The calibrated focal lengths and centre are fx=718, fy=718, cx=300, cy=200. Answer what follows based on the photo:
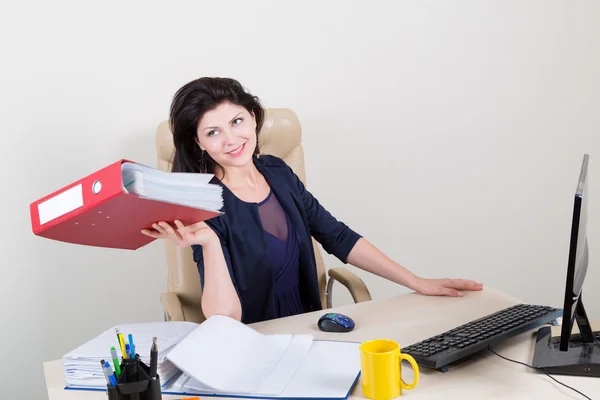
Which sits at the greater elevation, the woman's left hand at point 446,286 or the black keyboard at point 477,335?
the woman's left hand at point 446,286

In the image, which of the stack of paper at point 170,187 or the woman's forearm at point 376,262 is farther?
the woman's forearm at point 376,262

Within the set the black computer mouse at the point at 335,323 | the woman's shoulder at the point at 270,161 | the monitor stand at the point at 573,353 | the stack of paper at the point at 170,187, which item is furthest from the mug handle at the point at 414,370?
the woman's shoulder at the point at 270,161

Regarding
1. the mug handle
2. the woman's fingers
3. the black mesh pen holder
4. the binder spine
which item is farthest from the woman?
the mug handle

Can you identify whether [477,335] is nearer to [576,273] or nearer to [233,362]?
[576,273]

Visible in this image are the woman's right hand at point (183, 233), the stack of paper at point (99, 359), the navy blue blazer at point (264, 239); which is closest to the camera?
the stack of paper at point (99, 359)

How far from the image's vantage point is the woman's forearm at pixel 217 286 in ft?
5.51

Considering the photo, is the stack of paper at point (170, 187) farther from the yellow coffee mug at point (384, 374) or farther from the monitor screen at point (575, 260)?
the monitor screen at point (575, 260)

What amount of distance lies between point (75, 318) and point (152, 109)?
28.8 inches

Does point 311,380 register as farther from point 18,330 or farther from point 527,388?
point 18,330

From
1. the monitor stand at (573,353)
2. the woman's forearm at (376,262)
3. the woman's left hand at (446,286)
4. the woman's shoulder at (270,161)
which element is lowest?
the monitor stand at (573,353)

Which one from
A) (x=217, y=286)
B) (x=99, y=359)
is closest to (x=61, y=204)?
(x=99, y=359)

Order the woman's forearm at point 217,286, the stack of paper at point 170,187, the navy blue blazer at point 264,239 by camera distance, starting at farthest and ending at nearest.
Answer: the navy blue blazer at point 264,239 < the woman's forearm at point 217,286 < the stack of paper at point 170,187

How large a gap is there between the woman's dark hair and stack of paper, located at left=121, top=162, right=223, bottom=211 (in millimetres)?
468

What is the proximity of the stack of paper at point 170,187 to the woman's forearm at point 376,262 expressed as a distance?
693 mm
